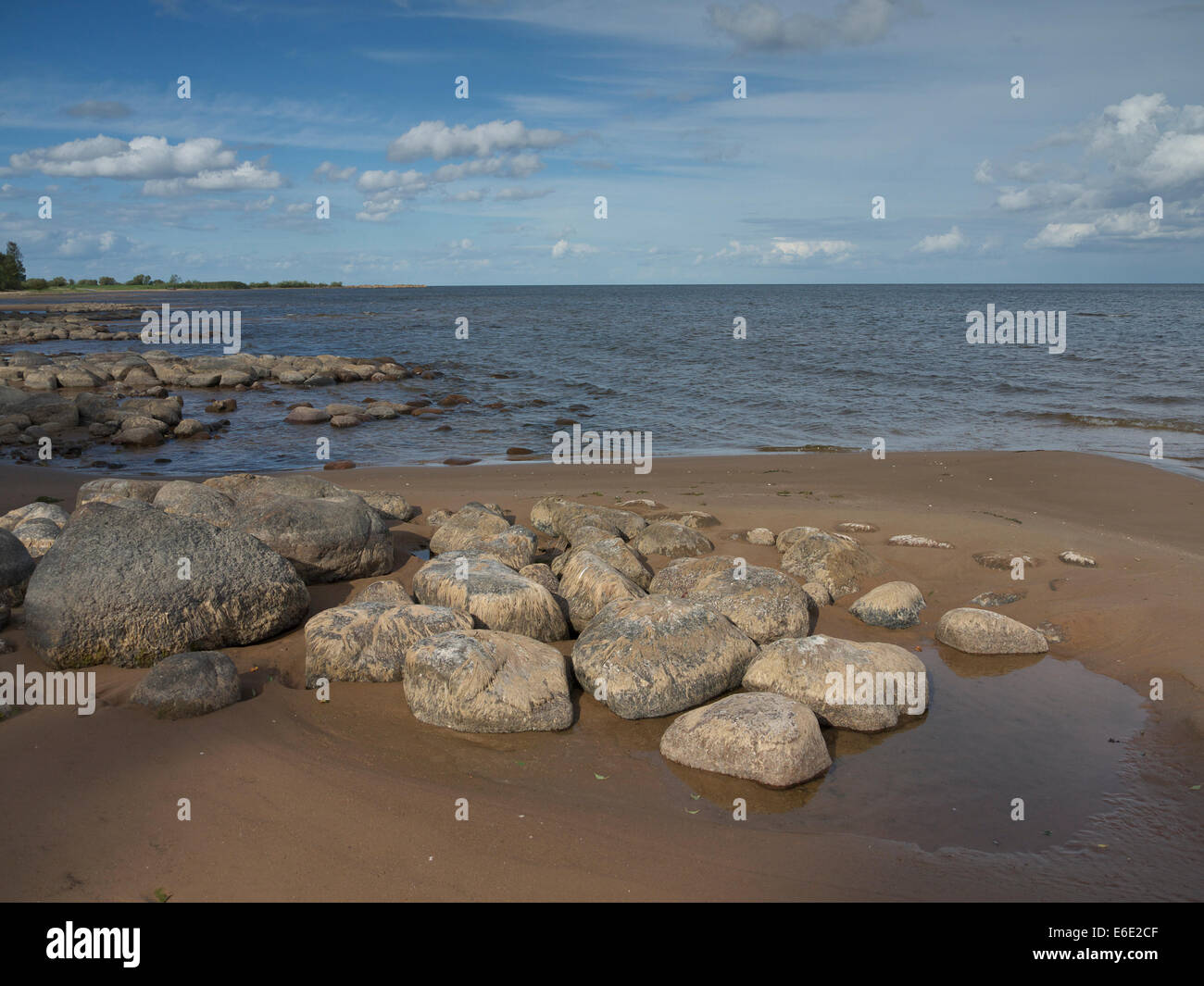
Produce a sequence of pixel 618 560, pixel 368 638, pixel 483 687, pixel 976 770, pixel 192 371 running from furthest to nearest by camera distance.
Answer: pixel 192 371 < pixel 618 560 < pixel 368 638 < pixel 483 687 < pixel 976 770

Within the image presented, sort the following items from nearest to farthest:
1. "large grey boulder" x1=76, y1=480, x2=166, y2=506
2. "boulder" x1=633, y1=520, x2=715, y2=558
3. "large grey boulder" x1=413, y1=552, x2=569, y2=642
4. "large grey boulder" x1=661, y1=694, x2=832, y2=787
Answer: "large grey boulder" x1=661, y1=694, x2=832, y2=787 → "large grey boulder" x1=413, y1=552, x2=569, y2=642 → "boulder" x1=633, y1=520, x2=715, y2=558 → "large grey boulder" x1=76, y1=480, x2=166, y2=506

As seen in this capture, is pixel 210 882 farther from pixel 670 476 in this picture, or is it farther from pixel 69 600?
pixel 670 476

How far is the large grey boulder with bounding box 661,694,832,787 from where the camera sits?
19.0ft

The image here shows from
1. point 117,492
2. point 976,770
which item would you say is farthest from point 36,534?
point 976,770

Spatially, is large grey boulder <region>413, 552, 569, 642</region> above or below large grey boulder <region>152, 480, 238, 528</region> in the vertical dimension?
below

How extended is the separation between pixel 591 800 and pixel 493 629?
2.44 metres

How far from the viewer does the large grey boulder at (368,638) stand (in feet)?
22.9

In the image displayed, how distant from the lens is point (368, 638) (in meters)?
7.09

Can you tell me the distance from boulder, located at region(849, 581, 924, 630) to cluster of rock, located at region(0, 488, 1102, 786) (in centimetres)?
2

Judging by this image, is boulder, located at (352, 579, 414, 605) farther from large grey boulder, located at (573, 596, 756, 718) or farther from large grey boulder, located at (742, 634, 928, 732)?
large grey boulder, located at (742, 634, 928, 732)

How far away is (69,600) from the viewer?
6754mm

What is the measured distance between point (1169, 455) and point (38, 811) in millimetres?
20245

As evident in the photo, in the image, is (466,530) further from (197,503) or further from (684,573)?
(197,503)

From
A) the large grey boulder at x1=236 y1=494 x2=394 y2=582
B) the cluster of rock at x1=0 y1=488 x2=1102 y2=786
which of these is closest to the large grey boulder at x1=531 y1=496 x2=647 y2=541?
the cluster of rock at x1=0 y1=488 x2=1102 y2=786
